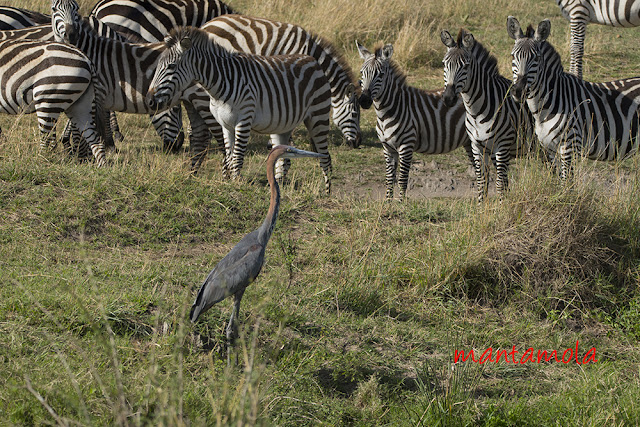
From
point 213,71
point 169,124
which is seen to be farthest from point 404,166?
point 169,124

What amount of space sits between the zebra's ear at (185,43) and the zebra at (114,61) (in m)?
1.10

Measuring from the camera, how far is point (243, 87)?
8.12m

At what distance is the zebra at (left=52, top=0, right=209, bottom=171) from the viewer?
28.6 ft

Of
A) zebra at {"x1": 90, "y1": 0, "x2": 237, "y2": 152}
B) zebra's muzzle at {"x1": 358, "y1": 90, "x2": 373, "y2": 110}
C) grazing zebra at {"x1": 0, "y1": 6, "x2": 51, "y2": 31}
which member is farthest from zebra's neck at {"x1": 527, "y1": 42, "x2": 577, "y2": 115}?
grazing zebra at {"x1": 0, "y1": 6, "x2": 51, "y2": 31}

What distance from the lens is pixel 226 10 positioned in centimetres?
1141

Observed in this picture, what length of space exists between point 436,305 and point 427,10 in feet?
31.8

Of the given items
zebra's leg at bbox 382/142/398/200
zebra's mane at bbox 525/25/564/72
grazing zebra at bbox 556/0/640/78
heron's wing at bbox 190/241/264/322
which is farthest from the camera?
grazing zebra at bbox 556/0/640/78

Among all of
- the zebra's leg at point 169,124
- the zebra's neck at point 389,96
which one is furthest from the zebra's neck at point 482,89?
the zebra's leg at point 169,124

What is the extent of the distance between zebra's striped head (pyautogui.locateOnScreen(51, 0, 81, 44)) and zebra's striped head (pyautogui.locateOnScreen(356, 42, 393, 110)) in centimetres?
342

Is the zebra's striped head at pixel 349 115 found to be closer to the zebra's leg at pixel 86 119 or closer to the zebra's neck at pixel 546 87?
the zebra's neck at pixel 546 87

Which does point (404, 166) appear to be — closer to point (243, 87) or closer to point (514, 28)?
point (514, 28)

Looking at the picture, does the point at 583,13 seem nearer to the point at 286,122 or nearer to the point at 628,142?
the point at 628,142

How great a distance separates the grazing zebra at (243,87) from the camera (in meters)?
7.93

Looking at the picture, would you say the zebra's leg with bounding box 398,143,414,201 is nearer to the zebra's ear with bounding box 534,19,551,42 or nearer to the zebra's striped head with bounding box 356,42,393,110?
the zebra's striped head with bounding box 356,42,393,110
